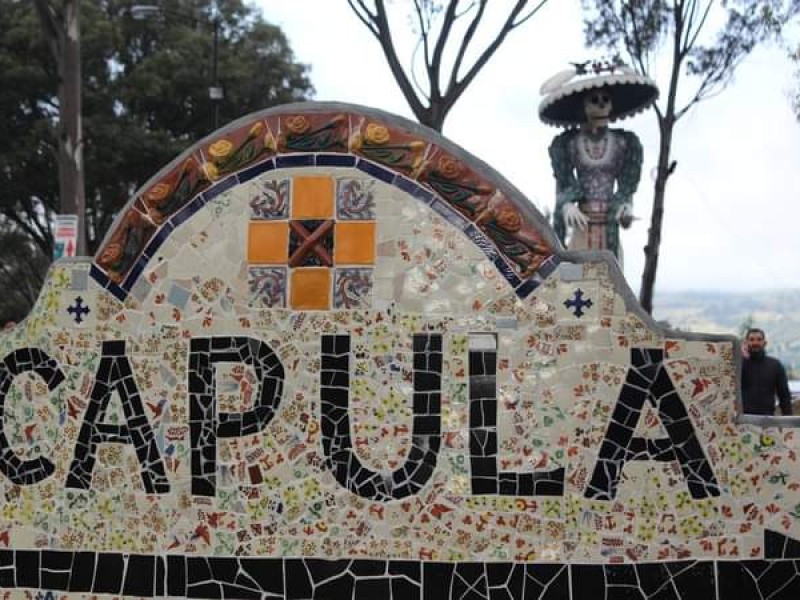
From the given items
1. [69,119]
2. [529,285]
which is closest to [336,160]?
[529,285]

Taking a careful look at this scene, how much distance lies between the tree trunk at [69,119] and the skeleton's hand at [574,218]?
6184 millimetres

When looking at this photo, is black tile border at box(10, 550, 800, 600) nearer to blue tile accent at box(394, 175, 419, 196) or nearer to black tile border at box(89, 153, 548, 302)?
black tile border at box(89, 153, 548, 302)

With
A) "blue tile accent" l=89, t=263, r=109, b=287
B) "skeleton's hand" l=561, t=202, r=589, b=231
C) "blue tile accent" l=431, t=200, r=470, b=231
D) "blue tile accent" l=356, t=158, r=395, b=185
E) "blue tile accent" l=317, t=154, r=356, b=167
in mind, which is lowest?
"blue tile accent" l=89, t=263, r=109, b=287

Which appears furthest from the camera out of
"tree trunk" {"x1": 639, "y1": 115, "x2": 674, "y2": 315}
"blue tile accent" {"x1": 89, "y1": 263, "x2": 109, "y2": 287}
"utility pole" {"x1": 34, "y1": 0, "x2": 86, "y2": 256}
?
"tree trunk" {"x1": 639, "y1": 115, "x2": 674, "y2": 315}

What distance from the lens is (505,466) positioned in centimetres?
450

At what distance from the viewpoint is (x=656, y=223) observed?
15.9 meters

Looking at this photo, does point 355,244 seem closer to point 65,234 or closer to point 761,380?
point 761,380

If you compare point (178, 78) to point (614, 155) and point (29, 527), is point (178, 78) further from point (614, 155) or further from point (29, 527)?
point (29, 527)

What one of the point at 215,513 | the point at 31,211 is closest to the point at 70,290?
the point at 215,513

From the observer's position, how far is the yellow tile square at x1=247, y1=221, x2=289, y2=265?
15.6 ft

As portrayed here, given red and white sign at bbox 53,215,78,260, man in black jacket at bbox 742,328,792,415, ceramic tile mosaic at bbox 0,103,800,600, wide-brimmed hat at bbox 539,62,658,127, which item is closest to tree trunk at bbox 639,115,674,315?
wide-brimmed hat at bbox 539,62,658,127

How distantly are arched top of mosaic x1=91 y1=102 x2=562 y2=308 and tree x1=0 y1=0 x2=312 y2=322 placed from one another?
666 inches

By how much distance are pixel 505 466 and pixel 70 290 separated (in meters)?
2.55

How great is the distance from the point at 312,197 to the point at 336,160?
231 millimetres
